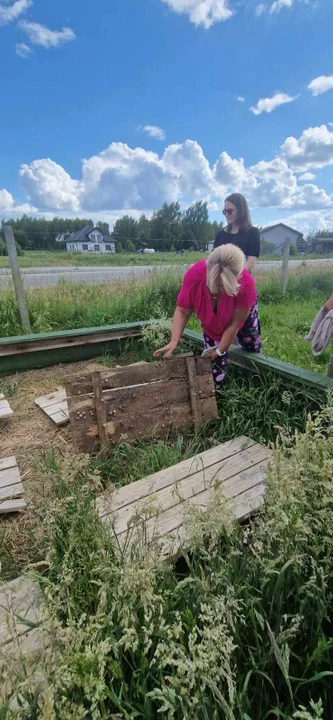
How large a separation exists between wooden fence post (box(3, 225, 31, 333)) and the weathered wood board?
2.68 meters

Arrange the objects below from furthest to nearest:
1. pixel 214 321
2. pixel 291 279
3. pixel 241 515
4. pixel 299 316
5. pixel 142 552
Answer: pixel 291 279 < pixel 299 316 < pixel 214 321 < pixel 241 515 < pixel 142 552

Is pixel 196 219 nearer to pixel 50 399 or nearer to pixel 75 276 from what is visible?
pixel 75 276

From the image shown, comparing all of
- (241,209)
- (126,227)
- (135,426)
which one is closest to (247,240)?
(241,209)

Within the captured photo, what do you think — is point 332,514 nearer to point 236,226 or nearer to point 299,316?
point 236,226

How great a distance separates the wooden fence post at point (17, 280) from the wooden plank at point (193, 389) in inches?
110

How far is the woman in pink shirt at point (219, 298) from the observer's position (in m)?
2.15

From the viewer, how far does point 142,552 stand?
1.14 m

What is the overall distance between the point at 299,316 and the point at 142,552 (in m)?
5.37

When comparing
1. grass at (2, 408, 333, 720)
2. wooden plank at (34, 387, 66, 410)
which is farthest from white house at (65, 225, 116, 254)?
grass at (2, 408, 333, 720)

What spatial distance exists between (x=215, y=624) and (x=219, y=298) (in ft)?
5.98

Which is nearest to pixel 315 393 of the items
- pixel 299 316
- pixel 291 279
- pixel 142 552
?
pixel 142 552

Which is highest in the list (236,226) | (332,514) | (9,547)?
(236,226)

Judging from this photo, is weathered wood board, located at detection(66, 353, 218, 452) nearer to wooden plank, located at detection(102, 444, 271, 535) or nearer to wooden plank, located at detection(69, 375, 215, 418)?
wooden plank, located at detection(69, 375, 215, 418)

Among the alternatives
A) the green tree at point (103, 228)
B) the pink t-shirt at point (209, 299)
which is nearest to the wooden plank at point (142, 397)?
the pink t-shirt at point (209, 299)
